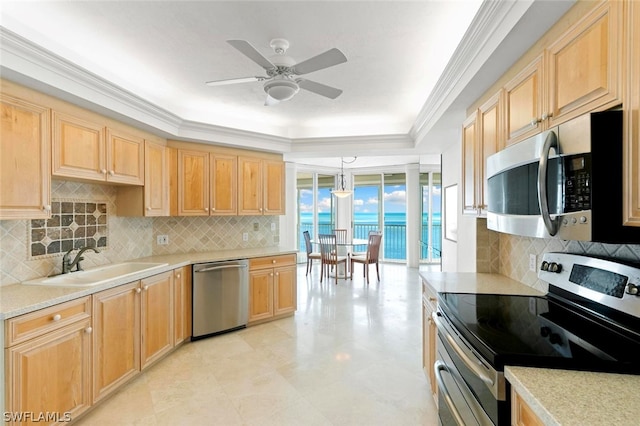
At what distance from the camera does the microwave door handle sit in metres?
1.16

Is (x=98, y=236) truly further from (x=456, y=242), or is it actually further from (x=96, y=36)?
(x=456, y=242)

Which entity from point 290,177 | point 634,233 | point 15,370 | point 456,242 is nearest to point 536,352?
point 634,233

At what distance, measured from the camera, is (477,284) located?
82.9 inches

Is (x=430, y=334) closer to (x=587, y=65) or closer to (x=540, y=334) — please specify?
(x=540, y=334)

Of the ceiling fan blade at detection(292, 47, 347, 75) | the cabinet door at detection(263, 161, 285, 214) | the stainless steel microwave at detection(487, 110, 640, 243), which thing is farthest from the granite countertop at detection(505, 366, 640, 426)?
the cabinet door at detection(263, 161, 285, 214)

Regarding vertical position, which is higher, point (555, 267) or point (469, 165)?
point (469, 165)

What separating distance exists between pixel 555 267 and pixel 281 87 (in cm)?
210

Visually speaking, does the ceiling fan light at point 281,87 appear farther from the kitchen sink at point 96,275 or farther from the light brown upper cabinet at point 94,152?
the kitchen sink at point 96,275

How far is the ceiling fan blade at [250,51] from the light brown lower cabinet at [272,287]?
2.33m

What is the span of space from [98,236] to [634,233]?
3742 millimetres

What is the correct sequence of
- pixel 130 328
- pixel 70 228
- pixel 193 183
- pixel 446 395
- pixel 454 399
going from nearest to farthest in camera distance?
1. pixel 454 399
2. pixel 446 395
3. pixel 130 328
4. pixel 70 228
5. pixel 193 183

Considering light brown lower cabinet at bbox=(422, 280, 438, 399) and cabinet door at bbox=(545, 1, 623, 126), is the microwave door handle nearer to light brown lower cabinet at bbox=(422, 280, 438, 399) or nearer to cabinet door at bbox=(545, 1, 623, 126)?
cabinet door at bbox=(545, 1, 623, 126)

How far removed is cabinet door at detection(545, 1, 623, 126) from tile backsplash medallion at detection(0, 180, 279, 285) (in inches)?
136

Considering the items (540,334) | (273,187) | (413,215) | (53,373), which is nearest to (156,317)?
(53,373)
